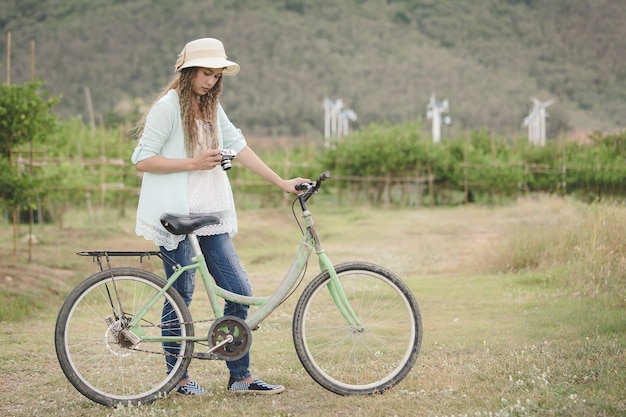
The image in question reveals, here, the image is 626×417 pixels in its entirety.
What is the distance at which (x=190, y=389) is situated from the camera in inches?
194

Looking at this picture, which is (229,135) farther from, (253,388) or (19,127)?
(19,127)

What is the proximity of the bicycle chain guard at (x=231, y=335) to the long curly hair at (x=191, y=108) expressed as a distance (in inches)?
36.5

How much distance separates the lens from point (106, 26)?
125 m

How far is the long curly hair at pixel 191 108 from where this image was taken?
4.79m

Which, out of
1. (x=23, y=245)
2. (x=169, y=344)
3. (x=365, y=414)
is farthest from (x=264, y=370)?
(x=23, y=245)

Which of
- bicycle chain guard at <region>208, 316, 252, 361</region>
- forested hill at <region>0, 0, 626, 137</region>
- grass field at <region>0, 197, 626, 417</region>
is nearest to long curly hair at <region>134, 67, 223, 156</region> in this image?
bicycle chain guard at <region>208, 316, 252, 361</region>

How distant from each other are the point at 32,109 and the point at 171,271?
7.54m

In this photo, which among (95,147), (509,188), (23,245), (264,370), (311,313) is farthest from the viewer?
(509,188)

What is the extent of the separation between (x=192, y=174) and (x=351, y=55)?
126681mm

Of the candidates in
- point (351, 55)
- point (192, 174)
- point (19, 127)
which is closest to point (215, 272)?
point (192, 174)

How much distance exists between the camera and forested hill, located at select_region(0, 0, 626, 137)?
346 ft

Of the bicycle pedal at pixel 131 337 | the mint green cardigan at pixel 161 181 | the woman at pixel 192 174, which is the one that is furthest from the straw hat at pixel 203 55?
the bicycle pedal at pixel 131 337

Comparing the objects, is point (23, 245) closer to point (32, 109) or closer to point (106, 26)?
point (32, 109)

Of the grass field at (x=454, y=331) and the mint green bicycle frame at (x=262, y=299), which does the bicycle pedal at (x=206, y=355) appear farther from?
the grass field at (x=454, y=331)
